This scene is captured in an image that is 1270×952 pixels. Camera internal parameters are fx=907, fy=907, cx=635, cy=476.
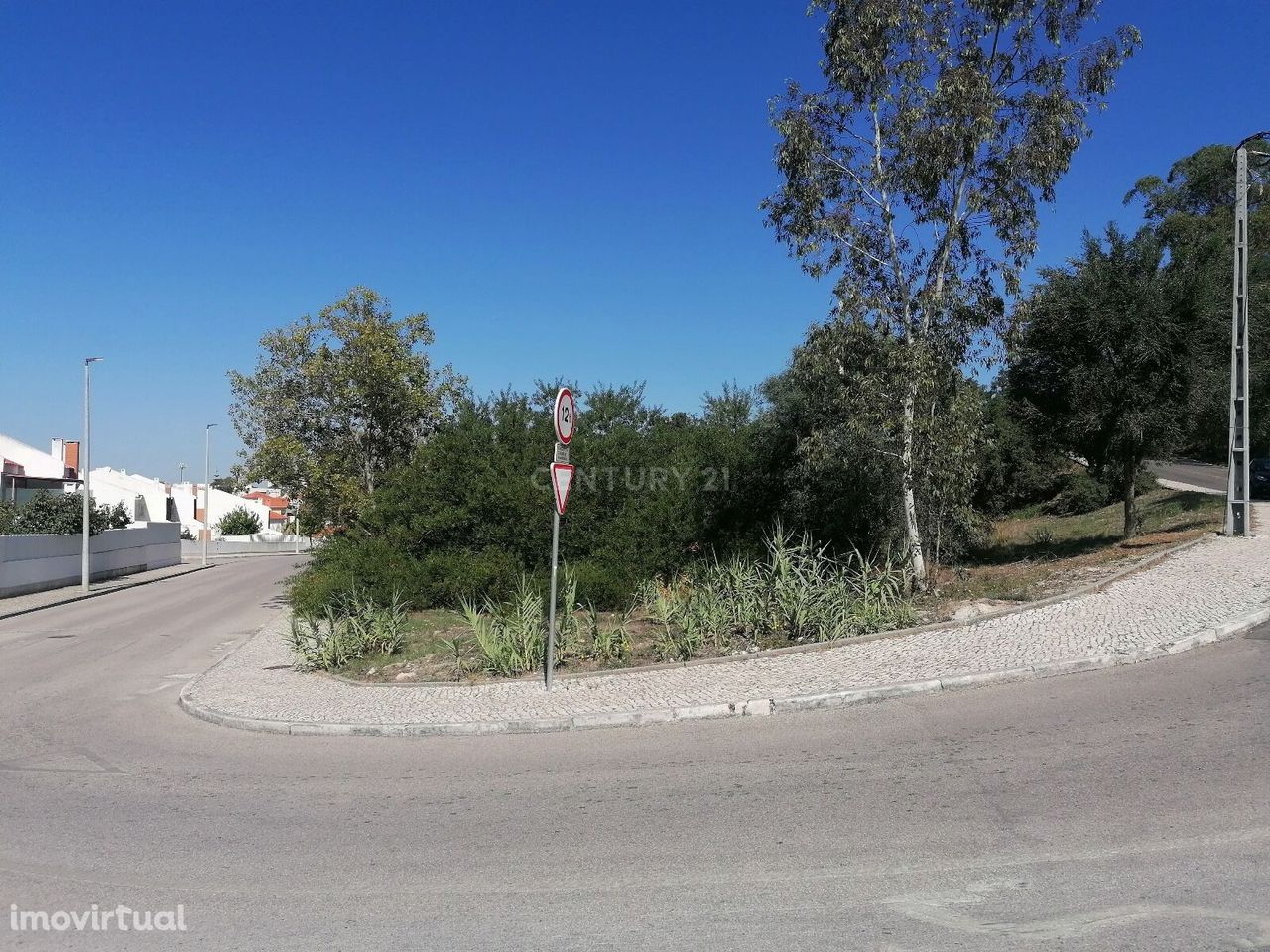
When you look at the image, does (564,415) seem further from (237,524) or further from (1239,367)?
(237,524)

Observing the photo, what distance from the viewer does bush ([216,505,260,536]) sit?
80438 millimetres

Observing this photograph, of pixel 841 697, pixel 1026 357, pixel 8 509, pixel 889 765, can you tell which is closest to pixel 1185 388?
pixel 1026 357

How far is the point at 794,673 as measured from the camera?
904cm

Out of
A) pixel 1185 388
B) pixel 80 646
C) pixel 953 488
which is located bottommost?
pixel 80 646

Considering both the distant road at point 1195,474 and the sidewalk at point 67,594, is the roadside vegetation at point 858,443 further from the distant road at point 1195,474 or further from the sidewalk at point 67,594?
the distant road at point 1195,474

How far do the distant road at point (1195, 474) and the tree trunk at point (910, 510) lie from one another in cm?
2273

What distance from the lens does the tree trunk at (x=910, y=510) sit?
43.0 ft

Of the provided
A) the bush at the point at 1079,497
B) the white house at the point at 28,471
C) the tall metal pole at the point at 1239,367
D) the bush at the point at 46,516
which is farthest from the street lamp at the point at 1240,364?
the white house at the point at 28,471

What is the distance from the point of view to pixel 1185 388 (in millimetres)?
16219

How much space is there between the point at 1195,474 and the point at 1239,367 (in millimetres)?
30143

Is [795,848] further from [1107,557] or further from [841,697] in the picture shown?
[1107,557]

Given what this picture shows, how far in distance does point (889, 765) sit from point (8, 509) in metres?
35.5

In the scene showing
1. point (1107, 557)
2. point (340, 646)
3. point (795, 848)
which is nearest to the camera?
point (795, 848)

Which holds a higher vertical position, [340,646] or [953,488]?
[953,488]
